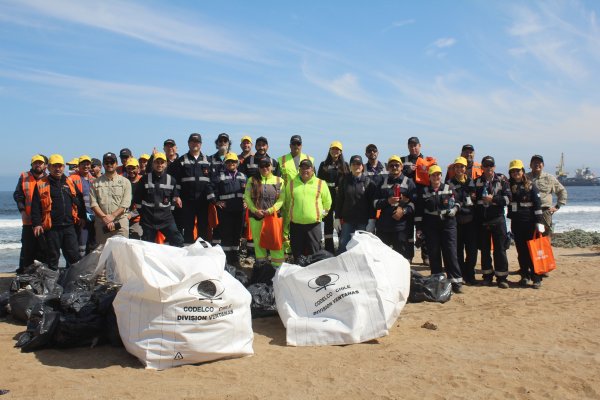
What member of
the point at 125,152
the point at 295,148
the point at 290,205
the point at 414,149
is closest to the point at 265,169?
the point at 290,205

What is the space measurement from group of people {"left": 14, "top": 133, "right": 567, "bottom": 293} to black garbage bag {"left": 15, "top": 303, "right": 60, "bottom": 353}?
221cm

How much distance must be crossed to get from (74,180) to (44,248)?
106cm

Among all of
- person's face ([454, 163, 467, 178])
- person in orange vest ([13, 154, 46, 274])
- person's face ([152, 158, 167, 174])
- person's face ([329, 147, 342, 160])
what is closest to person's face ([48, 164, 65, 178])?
person in orange vest ([13, 154, 46, 274])

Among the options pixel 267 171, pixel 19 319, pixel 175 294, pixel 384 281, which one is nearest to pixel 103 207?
pixel 19 319

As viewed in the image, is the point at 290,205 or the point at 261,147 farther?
the point at 261,147

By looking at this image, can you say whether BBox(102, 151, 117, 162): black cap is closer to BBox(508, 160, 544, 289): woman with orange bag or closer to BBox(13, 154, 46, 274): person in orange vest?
BBox(13, 154, 46, 274): person in orange vest

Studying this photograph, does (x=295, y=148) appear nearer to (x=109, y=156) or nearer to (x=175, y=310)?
(x=109, y=156)

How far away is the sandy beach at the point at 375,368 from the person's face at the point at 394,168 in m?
2.10

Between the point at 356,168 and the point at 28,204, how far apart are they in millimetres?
4418

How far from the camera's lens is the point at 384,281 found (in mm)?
5012

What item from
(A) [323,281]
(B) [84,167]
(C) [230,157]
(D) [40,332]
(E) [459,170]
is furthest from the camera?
(B) [84,167]

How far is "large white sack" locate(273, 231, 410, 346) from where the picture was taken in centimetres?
486

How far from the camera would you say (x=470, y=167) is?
7949 mm

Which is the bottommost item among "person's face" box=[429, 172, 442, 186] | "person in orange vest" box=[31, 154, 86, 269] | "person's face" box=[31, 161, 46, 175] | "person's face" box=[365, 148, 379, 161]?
"person in orange vest" box=[31, 154, 86, 269]
